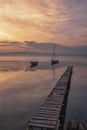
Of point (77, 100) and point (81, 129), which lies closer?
point (81, 129)

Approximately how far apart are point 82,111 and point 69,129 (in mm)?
10009

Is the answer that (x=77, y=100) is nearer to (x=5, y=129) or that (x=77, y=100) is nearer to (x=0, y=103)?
(x=0, y=103)

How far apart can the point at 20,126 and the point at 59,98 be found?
18.7ft

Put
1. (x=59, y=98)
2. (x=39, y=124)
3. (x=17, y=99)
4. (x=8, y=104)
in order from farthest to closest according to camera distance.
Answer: (x=17, y=99) < (x=8, y=104) < (x=59, y=98) < (x=39, y=124)

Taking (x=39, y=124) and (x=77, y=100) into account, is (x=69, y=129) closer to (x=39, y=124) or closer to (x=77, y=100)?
(x=39, y=124)

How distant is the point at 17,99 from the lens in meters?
40.8

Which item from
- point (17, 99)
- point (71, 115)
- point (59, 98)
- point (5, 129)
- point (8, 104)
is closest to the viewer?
point (5, 129)

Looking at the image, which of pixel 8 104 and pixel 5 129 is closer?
pixel 5 129

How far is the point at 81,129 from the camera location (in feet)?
83.2

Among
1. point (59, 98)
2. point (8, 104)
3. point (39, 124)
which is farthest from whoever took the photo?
point (8, 104)

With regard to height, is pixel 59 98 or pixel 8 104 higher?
pixel 59 98

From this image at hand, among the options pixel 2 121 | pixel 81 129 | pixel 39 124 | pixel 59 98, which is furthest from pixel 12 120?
pixel 39 124

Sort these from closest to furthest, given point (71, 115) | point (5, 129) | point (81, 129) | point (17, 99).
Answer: point (81, 129) → point (5, 129) → point (71, 115) → point (17, 99)

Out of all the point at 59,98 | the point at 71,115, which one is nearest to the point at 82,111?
the point at 71,115
